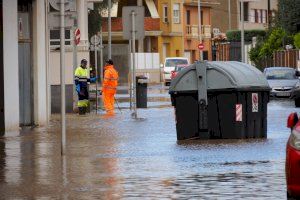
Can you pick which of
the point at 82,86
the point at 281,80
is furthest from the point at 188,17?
the point at 82,86

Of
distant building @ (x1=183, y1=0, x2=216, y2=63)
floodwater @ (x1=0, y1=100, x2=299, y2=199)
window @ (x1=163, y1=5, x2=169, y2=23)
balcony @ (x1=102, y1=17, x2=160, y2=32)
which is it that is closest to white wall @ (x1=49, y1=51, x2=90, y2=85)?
floodwater @ (x1=0, y1=100, x2=299, y2=199)

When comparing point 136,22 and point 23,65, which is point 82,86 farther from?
point 23,65

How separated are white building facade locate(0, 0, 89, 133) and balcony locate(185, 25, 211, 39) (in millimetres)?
78041

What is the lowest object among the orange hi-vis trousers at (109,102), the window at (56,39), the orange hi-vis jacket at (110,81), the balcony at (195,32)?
the orange hi-vis trousers at (109,102)

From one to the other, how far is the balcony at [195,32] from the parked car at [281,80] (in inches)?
2208

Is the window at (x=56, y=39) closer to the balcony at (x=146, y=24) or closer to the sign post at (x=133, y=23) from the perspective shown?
the sign post at (x=133, y=23)

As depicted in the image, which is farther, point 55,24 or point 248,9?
point 248,9

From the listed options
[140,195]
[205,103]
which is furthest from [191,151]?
[140,195]

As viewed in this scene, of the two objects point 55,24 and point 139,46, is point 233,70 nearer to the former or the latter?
point 55,24

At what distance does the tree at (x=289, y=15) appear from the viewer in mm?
78125

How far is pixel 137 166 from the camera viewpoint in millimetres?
19234

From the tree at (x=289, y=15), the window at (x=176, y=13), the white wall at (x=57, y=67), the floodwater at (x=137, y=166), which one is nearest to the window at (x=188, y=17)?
the window at (x=176, y=13)

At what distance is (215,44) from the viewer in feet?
324

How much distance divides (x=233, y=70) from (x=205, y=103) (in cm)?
87
